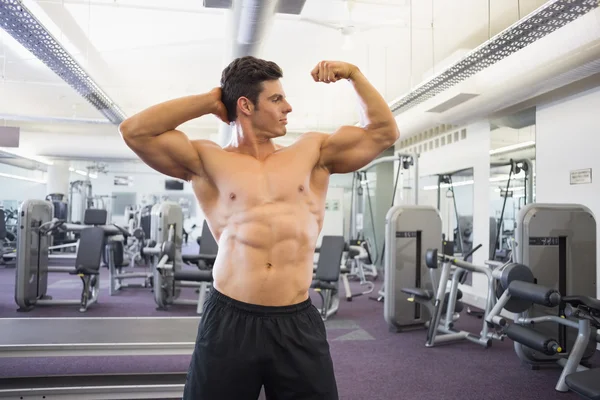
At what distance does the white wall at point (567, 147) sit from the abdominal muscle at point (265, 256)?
351 centimetres

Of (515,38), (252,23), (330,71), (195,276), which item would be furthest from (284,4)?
(195,276)

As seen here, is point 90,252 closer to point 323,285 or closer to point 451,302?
point 323,285

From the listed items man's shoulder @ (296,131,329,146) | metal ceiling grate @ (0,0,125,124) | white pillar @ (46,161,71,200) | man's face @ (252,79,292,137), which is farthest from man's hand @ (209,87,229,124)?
white pillar @ (46,161,71,200)

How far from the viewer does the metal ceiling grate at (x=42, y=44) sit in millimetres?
2895

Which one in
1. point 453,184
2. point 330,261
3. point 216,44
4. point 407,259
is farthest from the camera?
point 453,184

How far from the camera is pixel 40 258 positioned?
187 inches

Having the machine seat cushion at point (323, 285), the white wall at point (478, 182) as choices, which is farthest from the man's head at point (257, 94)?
the white wall at point (478, 182)

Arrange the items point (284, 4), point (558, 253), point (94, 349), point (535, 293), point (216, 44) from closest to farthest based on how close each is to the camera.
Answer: point (94, 349) → point (535, 293) → point (284, 4) → point (558, 253) → point (216, 44)

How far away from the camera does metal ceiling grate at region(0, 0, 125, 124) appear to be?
2.89 meters

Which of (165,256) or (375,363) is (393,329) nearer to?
(375,363)

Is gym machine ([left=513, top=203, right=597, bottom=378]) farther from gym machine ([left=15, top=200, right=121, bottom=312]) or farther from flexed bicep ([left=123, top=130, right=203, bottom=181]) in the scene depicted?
gym machine ([left=15, top=200, right=121, bottom=312])

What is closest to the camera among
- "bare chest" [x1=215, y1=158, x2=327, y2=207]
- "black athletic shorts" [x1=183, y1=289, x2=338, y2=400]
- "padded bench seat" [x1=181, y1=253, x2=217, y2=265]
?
"black athletic shorts" [x1=183, y1=289, x2=338, y2=400]

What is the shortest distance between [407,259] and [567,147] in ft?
5.84

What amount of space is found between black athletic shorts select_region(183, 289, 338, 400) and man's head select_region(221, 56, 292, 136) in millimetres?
524
